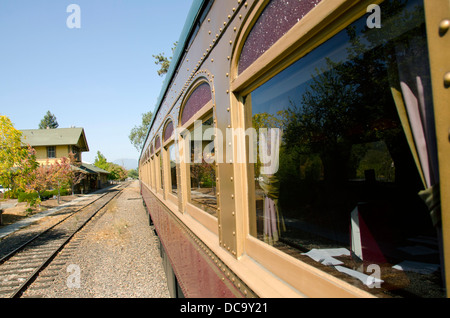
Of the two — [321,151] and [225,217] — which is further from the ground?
[321,151]

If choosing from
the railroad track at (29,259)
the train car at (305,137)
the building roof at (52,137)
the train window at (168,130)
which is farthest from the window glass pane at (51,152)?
the train window at (168,130)

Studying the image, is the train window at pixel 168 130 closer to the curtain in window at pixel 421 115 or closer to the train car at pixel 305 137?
the train car at pixel 305 137

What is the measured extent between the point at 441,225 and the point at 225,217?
1119mm

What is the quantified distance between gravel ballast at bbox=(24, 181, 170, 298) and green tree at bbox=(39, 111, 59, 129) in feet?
219

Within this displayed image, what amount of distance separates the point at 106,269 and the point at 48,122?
71.2 meters

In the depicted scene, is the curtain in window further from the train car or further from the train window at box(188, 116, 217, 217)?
the train window at box(188, 116, 217, 217)

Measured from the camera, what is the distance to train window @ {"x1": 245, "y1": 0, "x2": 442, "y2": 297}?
115 cm

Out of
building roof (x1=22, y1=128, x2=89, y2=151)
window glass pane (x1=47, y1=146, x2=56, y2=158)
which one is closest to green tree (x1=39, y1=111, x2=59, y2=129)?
building roof (x1=22, y1=128, x2=89, y2=151)

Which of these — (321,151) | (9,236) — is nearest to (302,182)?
(321,151)

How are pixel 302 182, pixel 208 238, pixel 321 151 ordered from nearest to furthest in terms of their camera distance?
pixel 208 238 → pixel 321 151 → pixel 302 182

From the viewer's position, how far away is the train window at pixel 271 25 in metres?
0.97
